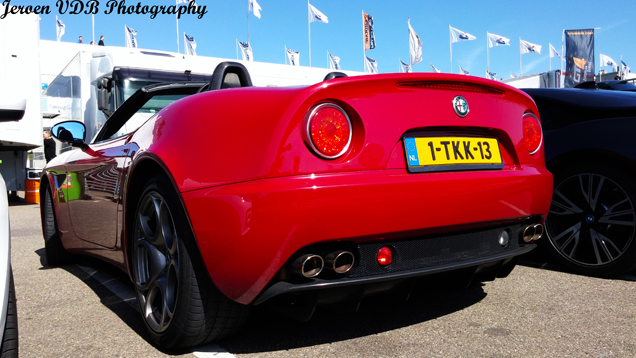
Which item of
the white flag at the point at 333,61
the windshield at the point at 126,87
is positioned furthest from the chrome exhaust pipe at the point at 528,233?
the white flag at the point at 333,61

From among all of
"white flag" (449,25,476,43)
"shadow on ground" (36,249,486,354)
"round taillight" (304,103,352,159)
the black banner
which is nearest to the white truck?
"shadow on ground" (36,249,486,354)

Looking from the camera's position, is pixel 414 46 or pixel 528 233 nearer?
pixel 528 233

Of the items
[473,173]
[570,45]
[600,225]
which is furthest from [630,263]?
[570,45]

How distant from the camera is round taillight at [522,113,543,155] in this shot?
8.63 ft

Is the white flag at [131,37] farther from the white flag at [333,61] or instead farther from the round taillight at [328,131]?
the round taillight at [328,131]

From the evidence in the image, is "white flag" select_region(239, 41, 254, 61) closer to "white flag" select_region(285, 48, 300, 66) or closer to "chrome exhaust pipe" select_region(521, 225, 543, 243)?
"white flag" select_region(285, 48, 300, 66)

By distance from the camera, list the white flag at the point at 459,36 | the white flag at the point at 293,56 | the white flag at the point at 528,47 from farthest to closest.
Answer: the white flag at the point at 293,56 < the white flag at the point at 528,47 < the white flag at the point at 459,36

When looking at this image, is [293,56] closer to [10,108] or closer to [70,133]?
[70,133]

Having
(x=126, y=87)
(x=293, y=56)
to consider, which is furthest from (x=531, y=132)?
(x=293, y=56)

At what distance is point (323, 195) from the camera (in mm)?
1924

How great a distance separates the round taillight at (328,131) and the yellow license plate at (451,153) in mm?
261

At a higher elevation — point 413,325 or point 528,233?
point 528,233

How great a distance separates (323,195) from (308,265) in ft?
0.85

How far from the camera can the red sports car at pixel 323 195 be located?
6.43ft
